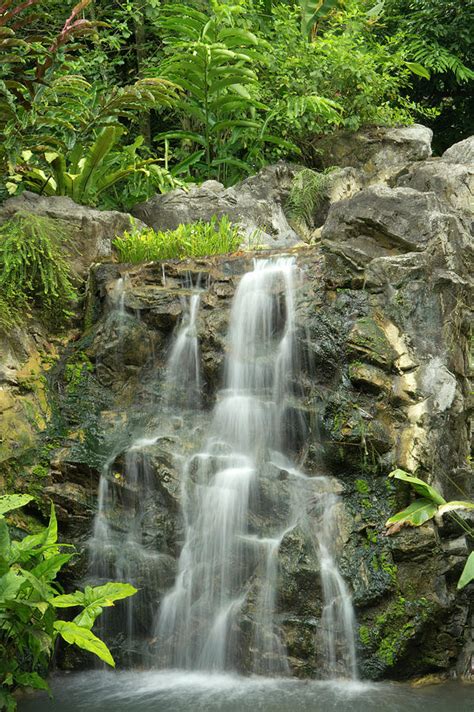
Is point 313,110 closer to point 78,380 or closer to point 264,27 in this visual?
point 264,27

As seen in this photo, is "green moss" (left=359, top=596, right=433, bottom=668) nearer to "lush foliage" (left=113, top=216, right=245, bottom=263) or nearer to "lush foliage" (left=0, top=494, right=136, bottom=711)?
"lush foliage" (left=0, top=494, right=136, bottom=711)

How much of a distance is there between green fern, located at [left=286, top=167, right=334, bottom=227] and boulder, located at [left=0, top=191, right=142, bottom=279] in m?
2.56

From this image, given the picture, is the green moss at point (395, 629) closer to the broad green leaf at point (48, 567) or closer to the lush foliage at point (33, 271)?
the broad green leaf at point (48, 567)

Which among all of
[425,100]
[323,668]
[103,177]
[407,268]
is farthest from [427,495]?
[425,100]

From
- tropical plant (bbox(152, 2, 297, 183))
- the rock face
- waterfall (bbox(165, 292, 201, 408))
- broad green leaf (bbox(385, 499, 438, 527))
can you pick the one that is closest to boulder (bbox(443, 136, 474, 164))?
the rock face

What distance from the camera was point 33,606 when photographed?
4215 millimetres

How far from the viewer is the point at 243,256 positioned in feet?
23.6

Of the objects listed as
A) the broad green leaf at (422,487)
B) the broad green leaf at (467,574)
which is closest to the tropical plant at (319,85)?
the broad green leaf at (422,487)

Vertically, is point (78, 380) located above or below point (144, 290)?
below

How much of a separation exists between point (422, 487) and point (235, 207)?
462 cm

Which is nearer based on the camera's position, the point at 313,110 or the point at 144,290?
the point at 144,290

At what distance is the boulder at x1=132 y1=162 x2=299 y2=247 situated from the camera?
863cm

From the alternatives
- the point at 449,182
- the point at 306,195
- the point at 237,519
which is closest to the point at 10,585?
the point at 237,519

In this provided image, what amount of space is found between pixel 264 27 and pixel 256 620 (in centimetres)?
940
